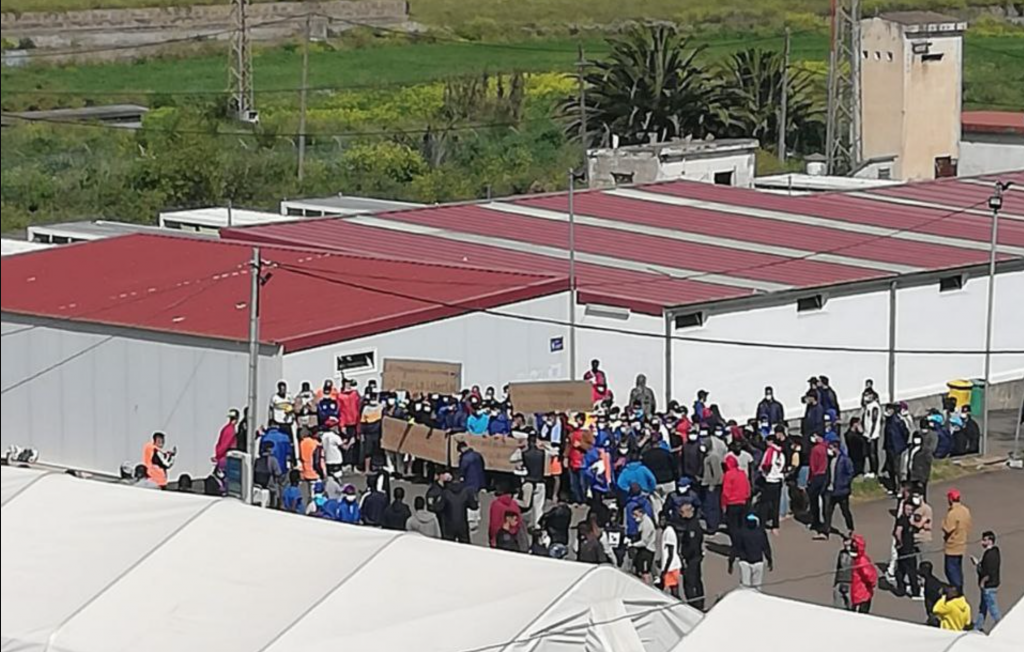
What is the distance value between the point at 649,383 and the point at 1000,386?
5028mm

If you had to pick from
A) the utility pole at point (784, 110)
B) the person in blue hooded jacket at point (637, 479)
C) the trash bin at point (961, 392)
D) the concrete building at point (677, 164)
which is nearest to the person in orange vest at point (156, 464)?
the person in blue hooded jacket at point (637, 479)

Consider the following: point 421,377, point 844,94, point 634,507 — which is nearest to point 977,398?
point 421,377

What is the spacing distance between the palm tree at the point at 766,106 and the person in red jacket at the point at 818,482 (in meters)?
33.6

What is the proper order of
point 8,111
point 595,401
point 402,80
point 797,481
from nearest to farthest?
point 8,111 → point 797,481 → point 595,401 → point 402,80

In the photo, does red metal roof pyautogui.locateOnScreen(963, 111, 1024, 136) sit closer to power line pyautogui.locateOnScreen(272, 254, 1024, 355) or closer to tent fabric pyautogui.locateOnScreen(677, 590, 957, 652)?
power line pyautogui.locateOnScreen(272, 254, 1024, 355)

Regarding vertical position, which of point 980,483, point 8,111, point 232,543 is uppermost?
point 8,111

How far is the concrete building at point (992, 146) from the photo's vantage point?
1631 inches

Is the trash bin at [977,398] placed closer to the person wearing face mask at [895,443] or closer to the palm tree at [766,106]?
the person wearing face mask at [895,443]

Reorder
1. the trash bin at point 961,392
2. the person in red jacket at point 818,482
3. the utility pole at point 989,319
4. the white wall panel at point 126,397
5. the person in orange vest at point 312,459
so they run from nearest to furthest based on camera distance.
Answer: the person in red jacket at point 818,482 → the person in orange vest at point 312,459 → the white wall panel at point 126,397 → the utility pole at point 989,319 → the trash bin at point 961,392

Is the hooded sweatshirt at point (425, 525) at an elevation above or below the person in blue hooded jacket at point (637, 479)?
below

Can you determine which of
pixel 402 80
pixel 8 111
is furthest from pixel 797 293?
pixel 402 80

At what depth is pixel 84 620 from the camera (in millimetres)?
9047

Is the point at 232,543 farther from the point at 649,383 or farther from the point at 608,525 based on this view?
the point at 649,383

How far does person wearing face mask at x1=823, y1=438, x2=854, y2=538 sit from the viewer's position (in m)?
15.6
